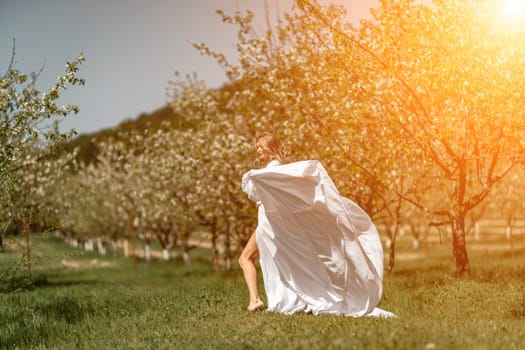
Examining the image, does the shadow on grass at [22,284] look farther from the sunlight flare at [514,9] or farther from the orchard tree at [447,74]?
the sunlight flare at [514,9]

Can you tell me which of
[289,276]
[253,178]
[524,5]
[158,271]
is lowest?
[158,271]

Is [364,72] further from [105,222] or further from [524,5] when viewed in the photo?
[105,222]


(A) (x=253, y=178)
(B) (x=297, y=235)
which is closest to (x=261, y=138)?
(A) (x=253, y=178)

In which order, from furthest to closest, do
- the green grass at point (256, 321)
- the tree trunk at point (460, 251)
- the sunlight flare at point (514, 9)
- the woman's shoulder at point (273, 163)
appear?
1. the tree trunk at point (460, 251)
2. the sunlight flare at point (514, 9)
3. the woman's shoulder at point (273, 163)
4. the green grass at point (256, 321)

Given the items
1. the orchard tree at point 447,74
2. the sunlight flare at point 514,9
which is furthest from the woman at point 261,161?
the sunlight flare at point 514,9

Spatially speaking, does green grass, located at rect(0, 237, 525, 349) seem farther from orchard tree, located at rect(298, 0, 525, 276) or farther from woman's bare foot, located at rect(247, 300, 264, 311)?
orchard tree, located at rect(298, 0, 525, 276)

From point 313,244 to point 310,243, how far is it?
5cm

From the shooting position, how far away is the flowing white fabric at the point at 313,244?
32.1 feet

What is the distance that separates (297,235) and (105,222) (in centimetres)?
4302

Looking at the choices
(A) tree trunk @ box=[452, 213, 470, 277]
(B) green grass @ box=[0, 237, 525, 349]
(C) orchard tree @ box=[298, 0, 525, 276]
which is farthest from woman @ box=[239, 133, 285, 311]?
(A) tree trunk @ box=[452, 213, 470, 277]

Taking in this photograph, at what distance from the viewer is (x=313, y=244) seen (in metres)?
10.1

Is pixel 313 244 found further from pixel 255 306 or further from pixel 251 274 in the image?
pixel 255 306

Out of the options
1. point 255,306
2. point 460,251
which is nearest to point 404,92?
point 460,251

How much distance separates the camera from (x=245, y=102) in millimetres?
21688
